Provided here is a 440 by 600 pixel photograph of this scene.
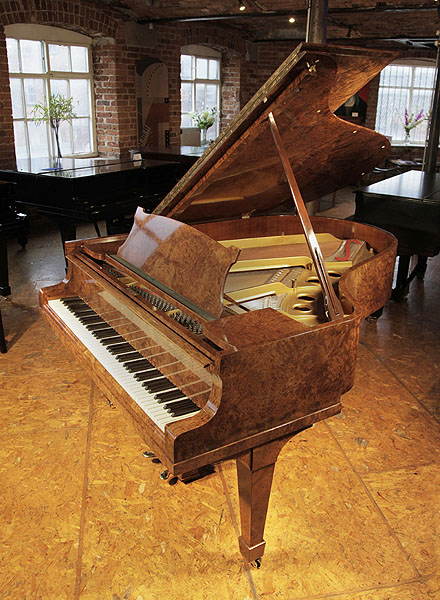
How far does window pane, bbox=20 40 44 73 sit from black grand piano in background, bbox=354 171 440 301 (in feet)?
15.4

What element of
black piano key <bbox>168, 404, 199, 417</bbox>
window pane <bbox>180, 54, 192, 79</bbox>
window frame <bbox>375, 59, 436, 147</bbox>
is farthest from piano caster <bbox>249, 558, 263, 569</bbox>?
window frame <bbox>375, 59, 436, 147</bbox>

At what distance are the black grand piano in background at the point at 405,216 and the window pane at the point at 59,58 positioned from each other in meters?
4.74

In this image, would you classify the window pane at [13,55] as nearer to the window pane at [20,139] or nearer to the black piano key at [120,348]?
the window pane at [20,139]

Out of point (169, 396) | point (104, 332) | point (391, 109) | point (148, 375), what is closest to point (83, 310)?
point (104, 332)

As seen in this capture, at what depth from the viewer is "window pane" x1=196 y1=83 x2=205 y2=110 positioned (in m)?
9.80

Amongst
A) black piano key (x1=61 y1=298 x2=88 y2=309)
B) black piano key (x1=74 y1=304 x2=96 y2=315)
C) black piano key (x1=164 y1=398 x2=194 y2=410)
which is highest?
black piano key (x1=61 y1=298 x2=88 y2=309)

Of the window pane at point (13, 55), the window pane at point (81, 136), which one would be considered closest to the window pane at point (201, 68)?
the window pane at point (81, 136)

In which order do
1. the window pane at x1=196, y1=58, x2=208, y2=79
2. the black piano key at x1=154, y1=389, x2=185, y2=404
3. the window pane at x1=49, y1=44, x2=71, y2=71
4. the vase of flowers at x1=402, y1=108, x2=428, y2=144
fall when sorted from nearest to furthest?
the black piano key at x1=154, y1=389, x2=185, y2=404
the window pane at x1=49, y1=44, x2=71, y2=71
the window pane at x1=196, y1=58, x2=208, y2=79
the vase of flowers at x1=402, y1=108, x2=428, y2=144

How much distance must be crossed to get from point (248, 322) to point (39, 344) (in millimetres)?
2436

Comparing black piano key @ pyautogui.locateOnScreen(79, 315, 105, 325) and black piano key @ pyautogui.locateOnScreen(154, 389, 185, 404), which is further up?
black piano key @ pyautogui.locateOnScreen(79, 315, 105, 325)

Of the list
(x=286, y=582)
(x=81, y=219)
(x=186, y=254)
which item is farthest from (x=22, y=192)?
(x=286, y=582)

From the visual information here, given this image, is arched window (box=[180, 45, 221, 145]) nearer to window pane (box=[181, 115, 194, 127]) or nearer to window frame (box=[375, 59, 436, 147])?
window pane (box=[181, 115, 194, 127])

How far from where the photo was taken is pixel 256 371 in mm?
1604

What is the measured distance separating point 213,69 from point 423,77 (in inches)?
211
